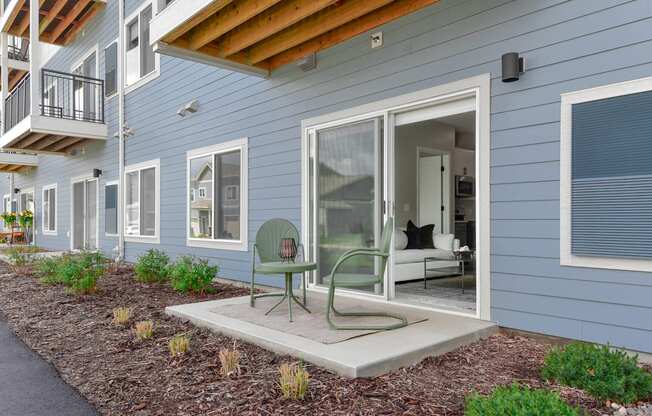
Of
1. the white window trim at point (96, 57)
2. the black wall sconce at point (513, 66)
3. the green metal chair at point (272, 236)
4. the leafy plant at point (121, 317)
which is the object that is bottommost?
the leafy plant at point (121, 317)

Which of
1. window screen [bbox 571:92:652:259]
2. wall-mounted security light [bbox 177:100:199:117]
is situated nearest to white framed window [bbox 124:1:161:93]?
wall-mounted security light [bbox 177:100:199:117]

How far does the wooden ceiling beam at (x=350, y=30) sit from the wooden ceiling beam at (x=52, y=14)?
25.3 ft

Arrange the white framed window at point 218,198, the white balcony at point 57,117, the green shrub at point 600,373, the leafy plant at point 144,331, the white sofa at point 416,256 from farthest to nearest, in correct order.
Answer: the white balcony at point 57,117 < the white framed window at point 218,198 < the white sofa at point 416,256 < the leafy plant at point 144,331 < the green shrub at point 600,373

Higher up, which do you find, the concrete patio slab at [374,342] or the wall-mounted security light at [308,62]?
the wall-mounted security light at [308,62]

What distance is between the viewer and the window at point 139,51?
27.8 feet

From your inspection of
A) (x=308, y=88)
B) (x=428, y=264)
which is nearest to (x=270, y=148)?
(x=308, y=88)

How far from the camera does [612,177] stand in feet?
9.66

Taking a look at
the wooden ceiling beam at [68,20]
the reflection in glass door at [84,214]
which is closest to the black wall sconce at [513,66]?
the wooden ceiling beam at [68,20]

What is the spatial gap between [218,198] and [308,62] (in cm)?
270

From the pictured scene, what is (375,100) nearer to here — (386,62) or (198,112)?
(386,62)

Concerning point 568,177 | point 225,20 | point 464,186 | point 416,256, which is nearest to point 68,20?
point 225,20

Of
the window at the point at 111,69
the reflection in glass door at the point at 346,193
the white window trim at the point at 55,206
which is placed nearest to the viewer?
the reflection in glass door at the point at 346,193

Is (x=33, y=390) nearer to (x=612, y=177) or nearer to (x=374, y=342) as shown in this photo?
(x=374, y=342)

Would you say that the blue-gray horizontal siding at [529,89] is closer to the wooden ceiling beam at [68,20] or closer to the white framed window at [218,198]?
the white framed window at [218,198]
